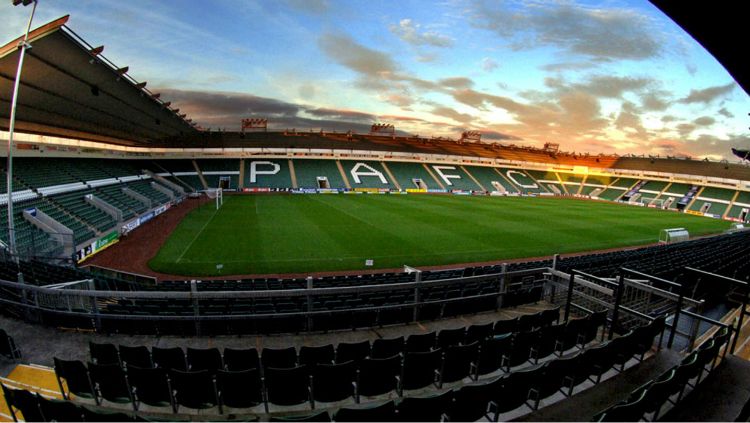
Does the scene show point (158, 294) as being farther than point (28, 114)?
No

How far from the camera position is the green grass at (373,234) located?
63.0 ft

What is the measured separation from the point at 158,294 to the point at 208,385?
233 cm

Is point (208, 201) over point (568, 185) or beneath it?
beneath

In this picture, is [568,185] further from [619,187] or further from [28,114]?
[28,114]

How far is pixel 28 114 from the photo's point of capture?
22.5m

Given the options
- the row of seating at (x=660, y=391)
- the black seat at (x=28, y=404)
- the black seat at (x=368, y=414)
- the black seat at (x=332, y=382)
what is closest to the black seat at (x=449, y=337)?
the black seat at (x=332, y=382)

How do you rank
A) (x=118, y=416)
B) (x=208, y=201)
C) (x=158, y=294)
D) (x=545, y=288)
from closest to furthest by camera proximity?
(x=118, y=416)
(x=158, y=294)
(x=545, y=288)
(x=208, y=201)

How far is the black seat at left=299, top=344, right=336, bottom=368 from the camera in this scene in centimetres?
516

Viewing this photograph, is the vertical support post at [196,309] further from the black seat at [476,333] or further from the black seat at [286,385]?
the black seat at [476,333]

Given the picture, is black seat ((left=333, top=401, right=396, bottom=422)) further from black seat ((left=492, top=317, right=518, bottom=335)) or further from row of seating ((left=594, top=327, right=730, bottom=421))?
black seat ((left=492, top=317, right=518, bottom=335))

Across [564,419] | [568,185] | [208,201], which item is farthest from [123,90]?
[568,185]

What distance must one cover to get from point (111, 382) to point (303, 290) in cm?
294

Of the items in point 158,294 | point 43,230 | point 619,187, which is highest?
point 619,187

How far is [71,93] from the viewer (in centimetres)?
2034
